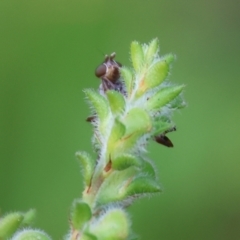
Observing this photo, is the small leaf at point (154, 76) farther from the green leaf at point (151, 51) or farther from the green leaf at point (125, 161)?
the green leaf at point (125, 161)

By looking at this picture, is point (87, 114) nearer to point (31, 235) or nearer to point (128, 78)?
point (128, 78)

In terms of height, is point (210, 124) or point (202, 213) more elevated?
point (210, 124)

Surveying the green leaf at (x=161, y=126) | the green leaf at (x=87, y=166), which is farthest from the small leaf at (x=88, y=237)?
the green leaf at (x=161, y=126)

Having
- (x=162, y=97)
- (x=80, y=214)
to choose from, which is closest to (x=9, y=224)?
(x=80, y=214)

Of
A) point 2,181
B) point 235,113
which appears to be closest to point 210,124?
point 235,113

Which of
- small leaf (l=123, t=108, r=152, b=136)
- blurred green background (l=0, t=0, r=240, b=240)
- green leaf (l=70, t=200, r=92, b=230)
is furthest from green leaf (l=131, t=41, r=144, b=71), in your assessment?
blurred green background (l=0, t=0, r=240, b=240)

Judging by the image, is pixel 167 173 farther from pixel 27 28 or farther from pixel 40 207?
pixel 27 28
